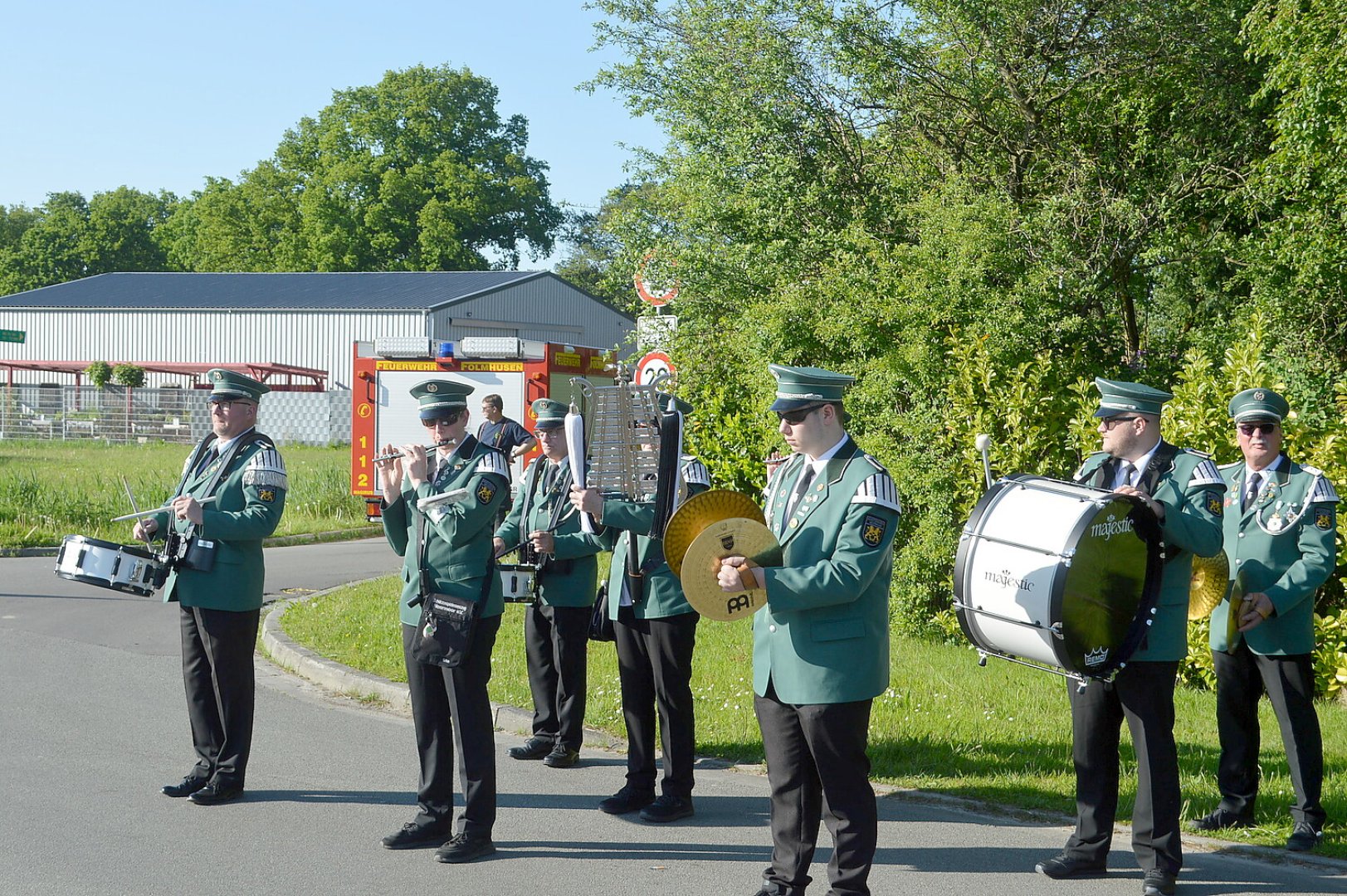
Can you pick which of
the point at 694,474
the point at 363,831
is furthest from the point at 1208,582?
the point at 363,831

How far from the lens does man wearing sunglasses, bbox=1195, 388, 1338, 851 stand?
5797 mm

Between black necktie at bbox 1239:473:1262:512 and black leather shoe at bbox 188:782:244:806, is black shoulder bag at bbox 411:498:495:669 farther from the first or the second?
black necktie at bbox 1239:473:1262:512

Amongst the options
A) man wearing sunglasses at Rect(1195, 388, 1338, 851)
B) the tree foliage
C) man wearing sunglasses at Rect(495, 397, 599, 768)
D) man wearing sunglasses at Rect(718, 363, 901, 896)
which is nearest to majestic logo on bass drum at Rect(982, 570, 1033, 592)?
man wearing sunglasses at Rect(718, 363, 901, 896)

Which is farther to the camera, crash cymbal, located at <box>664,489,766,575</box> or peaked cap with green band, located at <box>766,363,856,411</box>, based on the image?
peaked cap with green band, located at <box>766,363,856,411</box>

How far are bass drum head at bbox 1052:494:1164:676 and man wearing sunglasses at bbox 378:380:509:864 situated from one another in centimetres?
240

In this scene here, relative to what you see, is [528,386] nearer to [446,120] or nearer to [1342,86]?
[1342,86]

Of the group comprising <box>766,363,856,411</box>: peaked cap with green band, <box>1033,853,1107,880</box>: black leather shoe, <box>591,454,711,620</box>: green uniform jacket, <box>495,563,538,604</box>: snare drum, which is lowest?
<box>1033,853,1107,880</box>: black leather shoe

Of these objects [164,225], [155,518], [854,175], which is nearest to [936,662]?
[155,518]

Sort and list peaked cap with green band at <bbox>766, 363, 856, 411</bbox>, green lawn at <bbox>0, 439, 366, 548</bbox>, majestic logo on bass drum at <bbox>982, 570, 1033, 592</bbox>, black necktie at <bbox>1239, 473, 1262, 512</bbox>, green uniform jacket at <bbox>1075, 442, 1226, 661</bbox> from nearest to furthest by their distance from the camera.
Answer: peaked cap with green band at <bbox>766, 363, 856, 411</bbox>, majestic logo on bass drum at <bbox>982, 570, 1033, 592</bbox>, green uniform jacket at <bbox>1075, 442, 1226, 661</bbox>, black necktie at <bbox>1239, 473, 1262, 512</bbox>, green lawn at <bbox>0, 439, 366, 548</bbox>

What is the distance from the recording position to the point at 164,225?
82.6 metres

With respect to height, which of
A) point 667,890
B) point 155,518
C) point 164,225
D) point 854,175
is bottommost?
point 667,890

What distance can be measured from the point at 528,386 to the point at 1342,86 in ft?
34.6

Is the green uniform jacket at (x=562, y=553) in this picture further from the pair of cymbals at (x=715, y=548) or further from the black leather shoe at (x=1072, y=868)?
the black leather shoe at (x=1072, y=868)

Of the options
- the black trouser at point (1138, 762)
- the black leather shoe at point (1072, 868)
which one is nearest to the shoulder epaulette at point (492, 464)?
the black trouser at point (1138, 762)
